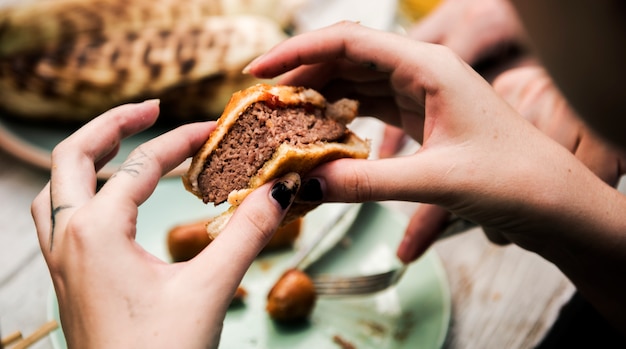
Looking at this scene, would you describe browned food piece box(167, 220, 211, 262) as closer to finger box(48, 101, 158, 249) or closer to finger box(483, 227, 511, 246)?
finger box(48, 101, 158, 249)

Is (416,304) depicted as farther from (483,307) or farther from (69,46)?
(69,46)

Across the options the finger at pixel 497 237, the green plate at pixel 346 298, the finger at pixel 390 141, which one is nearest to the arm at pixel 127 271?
the green plate at pixel 346 298

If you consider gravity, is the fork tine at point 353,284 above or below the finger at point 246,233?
below

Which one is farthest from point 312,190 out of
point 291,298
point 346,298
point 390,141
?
point 390,141

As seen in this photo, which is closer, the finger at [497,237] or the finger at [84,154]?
the finger at [84,154]

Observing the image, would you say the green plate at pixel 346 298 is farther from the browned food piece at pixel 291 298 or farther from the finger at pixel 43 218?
the finger at pixel 43 218

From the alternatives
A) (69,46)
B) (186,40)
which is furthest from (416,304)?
(69,46)
